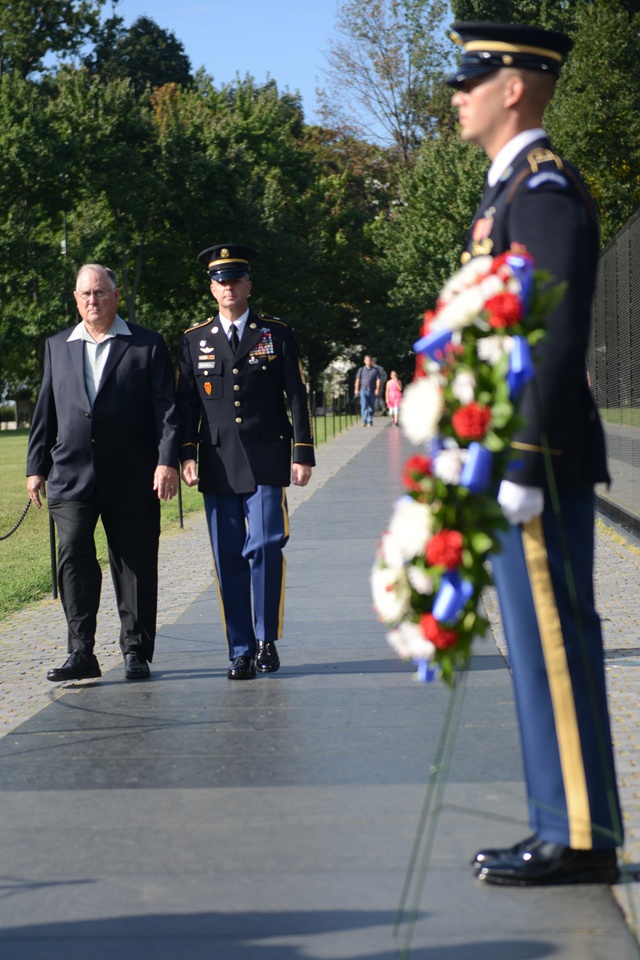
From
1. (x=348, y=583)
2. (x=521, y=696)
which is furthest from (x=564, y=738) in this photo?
(x=348, y=583)

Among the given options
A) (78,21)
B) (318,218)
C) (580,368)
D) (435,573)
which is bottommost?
(435,573)

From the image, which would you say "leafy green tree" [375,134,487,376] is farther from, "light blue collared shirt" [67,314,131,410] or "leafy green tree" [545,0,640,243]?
"light blue collared shirt" [67,314,131,410]

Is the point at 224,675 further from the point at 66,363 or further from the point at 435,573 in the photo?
the point at 435,573

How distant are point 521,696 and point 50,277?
138 ft

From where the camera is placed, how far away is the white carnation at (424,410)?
305 cm

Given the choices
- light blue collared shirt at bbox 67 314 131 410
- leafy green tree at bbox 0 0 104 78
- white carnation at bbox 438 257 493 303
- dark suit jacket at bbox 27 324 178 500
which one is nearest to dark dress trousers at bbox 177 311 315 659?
dark suit jacket at bbox 27 324 178 500

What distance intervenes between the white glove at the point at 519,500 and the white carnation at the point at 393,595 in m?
0.50

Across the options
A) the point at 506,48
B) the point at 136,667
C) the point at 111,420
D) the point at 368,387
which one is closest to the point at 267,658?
the point at 136,667

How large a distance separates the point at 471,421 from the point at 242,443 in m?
4.01

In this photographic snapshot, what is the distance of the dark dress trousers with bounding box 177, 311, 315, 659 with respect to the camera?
700 cm

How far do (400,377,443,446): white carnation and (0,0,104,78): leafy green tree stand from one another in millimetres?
49130

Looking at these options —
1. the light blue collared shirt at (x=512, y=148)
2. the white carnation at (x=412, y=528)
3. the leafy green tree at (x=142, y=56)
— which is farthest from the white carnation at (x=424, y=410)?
the leafy green tree at (x=142, y=56)

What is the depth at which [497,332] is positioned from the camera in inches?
122

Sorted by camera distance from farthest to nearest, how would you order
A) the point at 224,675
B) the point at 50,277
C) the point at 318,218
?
the point at 318,218
the point at 50,277
the point at 224,675
